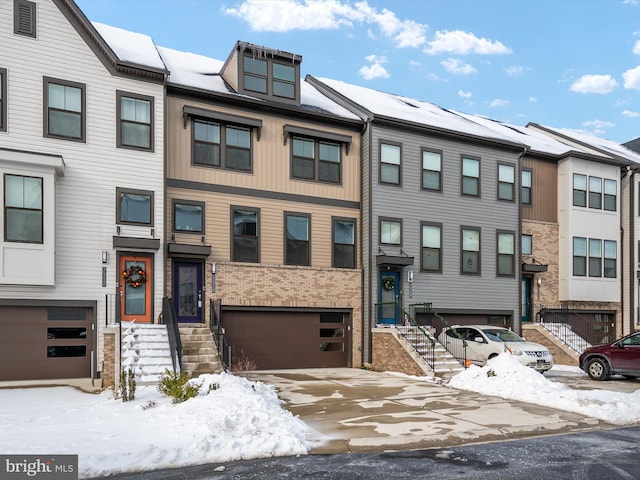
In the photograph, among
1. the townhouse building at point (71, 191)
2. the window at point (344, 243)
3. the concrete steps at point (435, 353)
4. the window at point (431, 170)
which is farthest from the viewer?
the window at point (431, 170)

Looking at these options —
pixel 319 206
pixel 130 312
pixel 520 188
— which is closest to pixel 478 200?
pixel 520 188

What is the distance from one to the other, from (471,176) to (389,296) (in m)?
6.22

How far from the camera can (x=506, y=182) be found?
79.7ft

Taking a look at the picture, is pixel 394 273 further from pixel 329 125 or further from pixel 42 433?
pixel 42 433

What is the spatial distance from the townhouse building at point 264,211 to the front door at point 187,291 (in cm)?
3

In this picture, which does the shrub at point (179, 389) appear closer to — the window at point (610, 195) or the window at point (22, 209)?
the window at point (22, 209)

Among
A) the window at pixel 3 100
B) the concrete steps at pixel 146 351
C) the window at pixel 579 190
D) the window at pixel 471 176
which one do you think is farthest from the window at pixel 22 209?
the window at pixel 579 190

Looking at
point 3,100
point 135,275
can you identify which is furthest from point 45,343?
point 3,100

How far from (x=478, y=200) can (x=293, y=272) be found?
28.5 ft

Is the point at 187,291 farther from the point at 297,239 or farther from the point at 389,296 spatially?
the point at 389,296

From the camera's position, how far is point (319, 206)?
68.3 feet

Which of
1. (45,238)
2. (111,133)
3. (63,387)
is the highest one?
(111,133)

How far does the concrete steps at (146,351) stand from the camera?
45.2ft

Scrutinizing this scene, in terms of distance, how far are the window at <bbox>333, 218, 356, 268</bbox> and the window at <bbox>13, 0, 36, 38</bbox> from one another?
11328 millimetres
